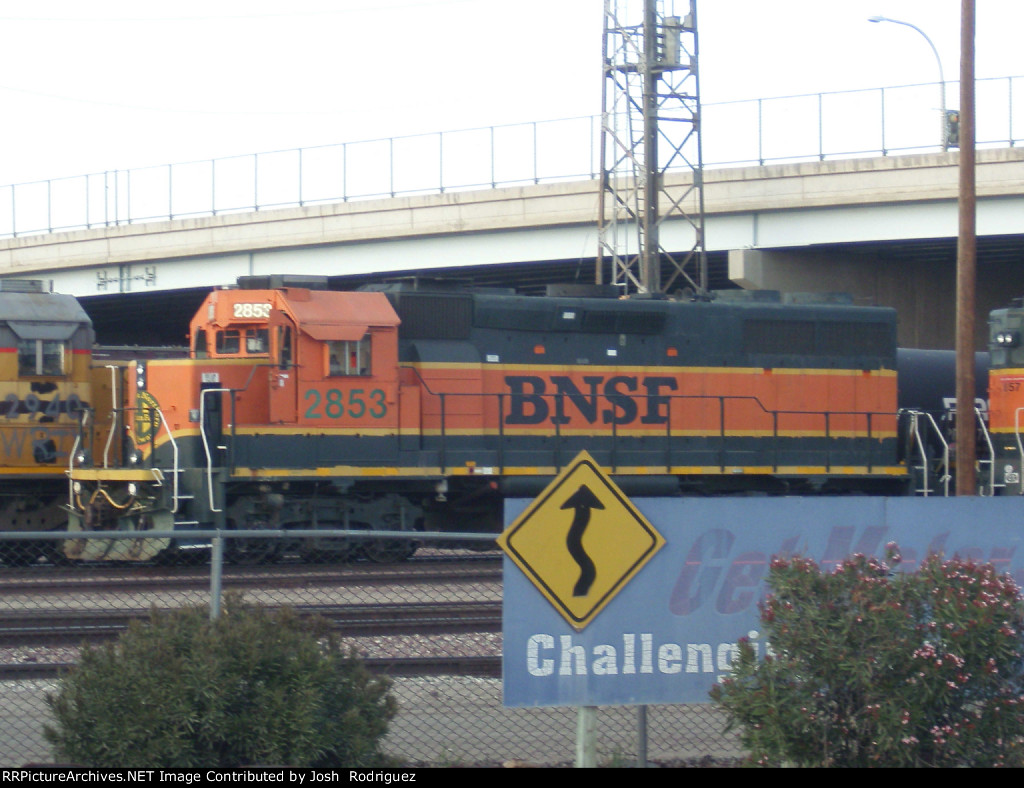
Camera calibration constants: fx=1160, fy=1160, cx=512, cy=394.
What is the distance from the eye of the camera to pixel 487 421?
642 inches

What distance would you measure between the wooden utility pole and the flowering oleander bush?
11.3 metres

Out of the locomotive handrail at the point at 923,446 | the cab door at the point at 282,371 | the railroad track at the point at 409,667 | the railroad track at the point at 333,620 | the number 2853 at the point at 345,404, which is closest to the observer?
the railroad track at the point at 409,667

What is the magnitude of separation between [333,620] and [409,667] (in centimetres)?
68

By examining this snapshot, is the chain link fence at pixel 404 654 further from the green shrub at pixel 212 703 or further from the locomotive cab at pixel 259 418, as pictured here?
the locomotive cab at pixel 259 418

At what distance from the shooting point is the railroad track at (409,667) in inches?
324

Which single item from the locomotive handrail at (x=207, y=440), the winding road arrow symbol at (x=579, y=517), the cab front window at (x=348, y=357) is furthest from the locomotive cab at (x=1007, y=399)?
the winding road arrow symbol at (x=579, y=517)

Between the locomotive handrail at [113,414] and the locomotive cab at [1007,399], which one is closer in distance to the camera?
the locomotive handrail at [113,414]

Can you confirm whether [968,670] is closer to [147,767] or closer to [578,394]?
[147,767]

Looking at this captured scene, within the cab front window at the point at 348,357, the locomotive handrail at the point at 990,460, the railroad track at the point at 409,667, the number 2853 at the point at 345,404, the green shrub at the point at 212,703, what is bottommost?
the railroad track at the point at 409,667

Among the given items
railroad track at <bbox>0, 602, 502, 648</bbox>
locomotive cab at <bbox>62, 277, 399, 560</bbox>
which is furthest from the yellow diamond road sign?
locomotive cab at <bbox>62, 277, 399, 560</bbox>

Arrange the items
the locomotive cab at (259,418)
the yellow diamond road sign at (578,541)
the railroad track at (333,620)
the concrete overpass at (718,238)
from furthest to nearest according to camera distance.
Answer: the concrete overpass at (718,238) < the locomotive cab at (259,418) < the railroad track at (333,620) < the yellow diamond road sign at (578,541)

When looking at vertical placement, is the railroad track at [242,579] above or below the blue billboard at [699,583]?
below

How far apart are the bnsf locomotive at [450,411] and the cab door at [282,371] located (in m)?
0.03
